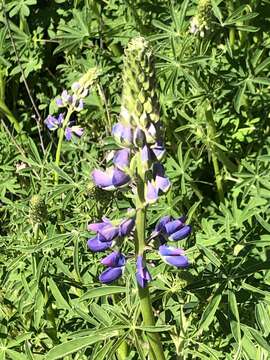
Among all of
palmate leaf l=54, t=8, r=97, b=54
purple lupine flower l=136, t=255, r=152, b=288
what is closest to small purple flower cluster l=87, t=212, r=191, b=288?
purple lupine flower l=136, t=255, r=152, b=288

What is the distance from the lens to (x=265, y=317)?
2209 mm

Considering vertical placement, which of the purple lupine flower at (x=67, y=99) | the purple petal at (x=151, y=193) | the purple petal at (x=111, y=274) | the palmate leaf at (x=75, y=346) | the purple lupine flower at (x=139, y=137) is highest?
the purple lupine flower at (x=139, y=137)

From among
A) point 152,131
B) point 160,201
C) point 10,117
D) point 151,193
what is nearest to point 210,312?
point 151,193

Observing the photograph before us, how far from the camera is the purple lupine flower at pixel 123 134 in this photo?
5.72 feet

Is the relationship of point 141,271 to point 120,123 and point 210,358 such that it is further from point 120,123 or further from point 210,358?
point 210,358

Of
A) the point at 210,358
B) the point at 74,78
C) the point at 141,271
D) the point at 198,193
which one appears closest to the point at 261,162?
the point at 198,193

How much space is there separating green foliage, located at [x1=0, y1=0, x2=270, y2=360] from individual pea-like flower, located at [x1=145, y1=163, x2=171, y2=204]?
394 millimetres

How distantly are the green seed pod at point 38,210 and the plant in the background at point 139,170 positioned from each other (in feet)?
2.15

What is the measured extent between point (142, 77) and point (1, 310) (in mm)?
1483

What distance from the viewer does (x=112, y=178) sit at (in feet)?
5.84

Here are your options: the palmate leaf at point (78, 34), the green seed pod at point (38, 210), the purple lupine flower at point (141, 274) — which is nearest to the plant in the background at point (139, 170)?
the purple lupine flower at point (141, 274)

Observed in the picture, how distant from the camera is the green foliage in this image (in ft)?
7.24

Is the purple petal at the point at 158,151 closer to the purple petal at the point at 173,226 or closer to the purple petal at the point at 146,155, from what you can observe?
the purple petal at the point at 146,155

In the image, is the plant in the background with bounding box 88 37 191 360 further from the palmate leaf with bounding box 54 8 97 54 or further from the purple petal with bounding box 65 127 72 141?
the palmate leaf with bounding box 54 8 97 54
